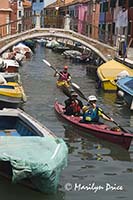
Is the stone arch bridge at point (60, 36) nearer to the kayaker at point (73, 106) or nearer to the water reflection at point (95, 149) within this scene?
the kayaker at point (73, 106)

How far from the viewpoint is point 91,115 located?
1306 centimetres

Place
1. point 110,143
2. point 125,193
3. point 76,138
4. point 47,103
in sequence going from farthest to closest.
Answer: point 47,103 < point 76,138 < point 110,143 < point 125,193

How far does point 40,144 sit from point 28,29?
23.5 metres

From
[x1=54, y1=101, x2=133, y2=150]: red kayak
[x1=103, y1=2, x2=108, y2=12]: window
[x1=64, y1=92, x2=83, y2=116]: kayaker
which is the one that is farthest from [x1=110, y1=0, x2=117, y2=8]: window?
[x1=54, y1=101, x2=133, y2=150]: red kayak

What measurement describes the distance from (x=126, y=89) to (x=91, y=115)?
588 centimetres

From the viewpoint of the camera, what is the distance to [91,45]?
3089cm

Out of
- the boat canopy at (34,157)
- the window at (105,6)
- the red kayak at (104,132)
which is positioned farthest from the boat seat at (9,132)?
the window at (105,6)

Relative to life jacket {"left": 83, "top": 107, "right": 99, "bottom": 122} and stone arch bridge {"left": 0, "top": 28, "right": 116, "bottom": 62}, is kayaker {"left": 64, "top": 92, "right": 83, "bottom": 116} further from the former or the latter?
stone arch bridge {"left": 0, "top": 28, "right": 116, "bottom": 62}

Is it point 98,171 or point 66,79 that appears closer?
point 98,171

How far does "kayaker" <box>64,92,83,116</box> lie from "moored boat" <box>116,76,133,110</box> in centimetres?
370

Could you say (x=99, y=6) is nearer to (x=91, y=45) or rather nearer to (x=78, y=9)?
(x=78, y=9)

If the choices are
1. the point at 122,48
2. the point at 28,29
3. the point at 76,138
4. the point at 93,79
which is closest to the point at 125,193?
the point at 76,138

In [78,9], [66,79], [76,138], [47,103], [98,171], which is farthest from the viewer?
[78,9]

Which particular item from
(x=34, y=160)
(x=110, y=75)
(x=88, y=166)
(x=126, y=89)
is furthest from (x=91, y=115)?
(x=110, y=75)
